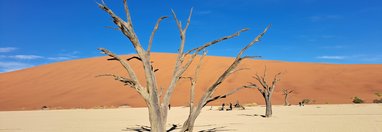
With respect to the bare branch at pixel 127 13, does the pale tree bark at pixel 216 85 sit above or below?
below

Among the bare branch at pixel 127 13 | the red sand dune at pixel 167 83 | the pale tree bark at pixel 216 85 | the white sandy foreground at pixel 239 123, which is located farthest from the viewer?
the red sand dune at pixel 167 83

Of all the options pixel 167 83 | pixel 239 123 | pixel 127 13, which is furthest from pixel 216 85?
pixel 167 83

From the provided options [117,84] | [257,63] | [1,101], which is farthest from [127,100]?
[257,63]

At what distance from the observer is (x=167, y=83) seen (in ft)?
177

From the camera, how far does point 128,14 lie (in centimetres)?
742

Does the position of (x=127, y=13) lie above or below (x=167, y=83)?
below

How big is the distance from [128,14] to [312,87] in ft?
150

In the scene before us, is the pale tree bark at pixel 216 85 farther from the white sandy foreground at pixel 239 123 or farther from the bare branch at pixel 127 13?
the white sandy foreground at pixel 239 123

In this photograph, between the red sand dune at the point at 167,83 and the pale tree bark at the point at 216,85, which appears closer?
the pale tree bark at the point at 216,85

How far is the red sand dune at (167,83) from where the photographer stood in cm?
4503

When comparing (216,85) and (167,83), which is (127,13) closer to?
(216,85)

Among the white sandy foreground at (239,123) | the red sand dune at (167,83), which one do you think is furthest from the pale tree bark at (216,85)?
the red sand dune at (167,83)

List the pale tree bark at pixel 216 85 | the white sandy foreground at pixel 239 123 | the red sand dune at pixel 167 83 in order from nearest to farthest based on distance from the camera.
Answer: the pale tree bark at pixel 216 85, the white sandy foreground at pixel 239 123, the red sand dune at pixel 167 83

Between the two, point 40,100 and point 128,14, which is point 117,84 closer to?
point 40,100
